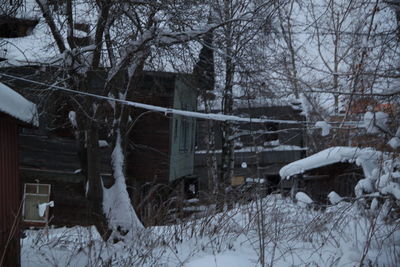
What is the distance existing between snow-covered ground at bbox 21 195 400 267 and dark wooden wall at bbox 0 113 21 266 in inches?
16.9

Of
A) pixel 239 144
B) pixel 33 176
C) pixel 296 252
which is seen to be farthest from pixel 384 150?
pixel 239 144

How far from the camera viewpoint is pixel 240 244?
705 centimetres

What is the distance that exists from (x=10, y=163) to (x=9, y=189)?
35 cm

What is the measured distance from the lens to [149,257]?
624 cm

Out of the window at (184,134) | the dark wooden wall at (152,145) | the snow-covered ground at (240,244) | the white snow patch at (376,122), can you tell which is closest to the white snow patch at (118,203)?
the snow-covered ground at (240,244)

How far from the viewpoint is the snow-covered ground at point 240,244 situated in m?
5.79

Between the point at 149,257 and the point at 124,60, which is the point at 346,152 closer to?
the point at 124,60

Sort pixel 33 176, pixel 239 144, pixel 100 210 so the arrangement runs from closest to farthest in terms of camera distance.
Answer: pixel 100 210
pixel 33 176
pixel 239 144

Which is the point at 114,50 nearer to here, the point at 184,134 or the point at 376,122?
the point at 376,122

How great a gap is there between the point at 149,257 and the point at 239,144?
861 inches

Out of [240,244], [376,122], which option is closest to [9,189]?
[240,244]

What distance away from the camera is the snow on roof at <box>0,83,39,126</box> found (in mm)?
6445

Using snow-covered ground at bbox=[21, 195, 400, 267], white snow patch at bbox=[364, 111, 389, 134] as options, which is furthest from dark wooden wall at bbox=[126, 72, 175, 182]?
white snow patch at bbox=[364, 111, 389, 134]

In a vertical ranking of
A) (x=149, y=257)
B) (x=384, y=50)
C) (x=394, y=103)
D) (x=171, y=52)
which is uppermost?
(x=171, y=52)
